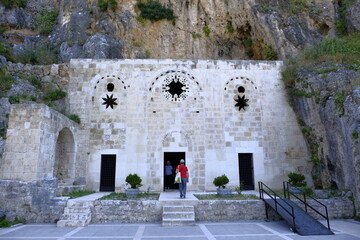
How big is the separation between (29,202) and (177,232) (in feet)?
18.1

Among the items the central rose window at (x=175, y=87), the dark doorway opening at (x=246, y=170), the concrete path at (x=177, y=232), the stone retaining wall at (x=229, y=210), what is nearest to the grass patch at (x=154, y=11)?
the central rose window at (x=175, y=87)

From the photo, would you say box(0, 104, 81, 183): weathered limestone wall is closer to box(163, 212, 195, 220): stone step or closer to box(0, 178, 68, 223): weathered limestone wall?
box(0, 178, 68, 223): weathered limestone wall

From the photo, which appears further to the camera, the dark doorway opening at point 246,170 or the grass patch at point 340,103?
the dark doorway opening at point 246,170

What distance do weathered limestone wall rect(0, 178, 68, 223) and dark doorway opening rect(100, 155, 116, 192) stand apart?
13.2ft

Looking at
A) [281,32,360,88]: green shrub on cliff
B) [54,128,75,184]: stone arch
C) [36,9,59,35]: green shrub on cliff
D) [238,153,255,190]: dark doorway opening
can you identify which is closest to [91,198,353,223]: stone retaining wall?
[54,128,75,184]: stone arch

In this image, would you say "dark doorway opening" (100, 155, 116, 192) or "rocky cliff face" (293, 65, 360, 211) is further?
"dark doorway opening" (100, 155, 116, 192)

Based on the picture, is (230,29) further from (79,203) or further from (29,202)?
(29,202)

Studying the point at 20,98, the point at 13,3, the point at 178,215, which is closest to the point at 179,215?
the point at 178,215

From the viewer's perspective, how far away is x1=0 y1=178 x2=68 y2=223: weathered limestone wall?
29.0 ft

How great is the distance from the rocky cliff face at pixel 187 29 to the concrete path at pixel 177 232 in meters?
11.3

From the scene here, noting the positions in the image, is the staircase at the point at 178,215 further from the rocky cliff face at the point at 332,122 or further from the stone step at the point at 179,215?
the rocky cliff face at the point at 332,122

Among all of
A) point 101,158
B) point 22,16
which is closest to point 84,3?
point 22,16

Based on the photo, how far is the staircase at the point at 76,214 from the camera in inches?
328

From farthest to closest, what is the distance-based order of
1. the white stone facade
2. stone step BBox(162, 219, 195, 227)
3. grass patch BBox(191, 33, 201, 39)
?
grass patch BBox(191, 33, 201, 39), the white stone facade, stone step BBox(162, 219, 195, 227)
